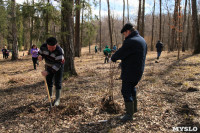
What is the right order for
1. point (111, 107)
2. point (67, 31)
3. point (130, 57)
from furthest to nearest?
1. point (67, 31)
2. point (111, 107)
3. point (130, 57)

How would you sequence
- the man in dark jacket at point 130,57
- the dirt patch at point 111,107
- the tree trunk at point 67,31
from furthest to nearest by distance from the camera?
the tree trunk at point 67,31, the dirt patch at point 111,107, the man in dark jacket at point 130,57

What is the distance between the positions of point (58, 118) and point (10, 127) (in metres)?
0.98

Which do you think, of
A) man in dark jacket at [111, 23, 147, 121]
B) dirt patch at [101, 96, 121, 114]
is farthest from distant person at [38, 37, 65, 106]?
man in dark jacket at [111, 23, 147, 121]

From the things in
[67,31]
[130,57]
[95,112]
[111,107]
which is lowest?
[95,112]

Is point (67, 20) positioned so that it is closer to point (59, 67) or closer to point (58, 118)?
point (59, 67)

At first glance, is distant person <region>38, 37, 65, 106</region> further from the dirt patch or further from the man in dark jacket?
the man in dark jacket

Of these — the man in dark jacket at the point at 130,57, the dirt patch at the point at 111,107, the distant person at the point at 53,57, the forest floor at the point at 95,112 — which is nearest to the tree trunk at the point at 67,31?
the forest floor at the point at 95,112

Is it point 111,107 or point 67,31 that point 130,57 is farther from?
point 67,31

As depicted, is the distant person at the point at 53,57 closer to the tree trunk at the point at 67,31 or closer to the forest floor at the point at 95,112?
the forest floor at the point at 95,112

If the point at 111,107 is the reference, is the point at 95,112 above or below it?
below

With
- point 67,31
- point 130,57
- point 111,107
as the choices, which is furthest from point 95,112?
point 67,31

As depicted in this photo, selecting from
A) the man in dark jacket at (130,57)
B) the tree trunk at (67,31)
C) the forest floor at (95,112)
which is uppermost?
the tree trunk at (67,31)

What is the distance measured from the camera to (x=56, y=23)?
6.61m

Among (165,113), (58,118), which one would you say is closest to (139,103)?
(165,113)
